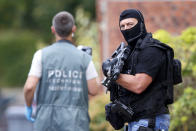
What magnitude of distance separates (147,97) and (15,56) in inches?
934

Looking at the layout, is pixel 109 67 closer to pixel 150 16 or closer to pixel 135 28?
pixel 135 28

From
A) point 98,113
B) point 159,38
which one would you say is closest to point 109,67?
point 159,38

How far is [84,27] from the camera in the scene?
14.4 m

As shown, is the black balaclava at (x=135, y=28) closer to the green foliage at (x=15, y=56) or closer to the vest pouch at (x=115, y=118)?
the vest pouch at (x=115, y=118)


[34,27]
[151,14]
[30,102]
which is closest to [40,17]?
[34,27]

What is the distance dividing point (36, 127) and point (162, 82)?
148 cm

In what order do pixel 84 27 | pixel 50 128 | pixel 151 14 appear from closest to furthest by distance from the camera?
pixel 50 128 < pixel 151 14 < pixel 84 27

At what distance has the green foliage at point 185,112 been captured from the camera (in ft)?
19.7

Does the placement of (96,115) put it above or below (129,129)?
below

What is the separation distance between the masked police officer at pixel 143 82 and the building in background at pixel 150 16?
4.59 metres

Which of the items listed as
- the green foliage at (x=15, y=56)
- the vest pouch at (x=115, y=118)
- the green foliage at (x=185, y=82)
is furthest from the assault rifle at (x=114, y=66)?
the green foliage at (x=15, y=56)

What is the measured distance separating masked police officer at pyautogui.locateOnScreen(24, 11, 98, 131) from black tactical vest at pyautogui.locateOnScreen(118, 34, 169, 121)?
3.00 ft

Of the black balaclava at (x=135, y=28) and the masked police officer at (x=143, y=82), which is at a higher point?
the black balaclava at (x=135, y=28)

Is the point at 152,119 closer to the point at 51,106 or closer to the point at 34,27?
the point at 51,106
